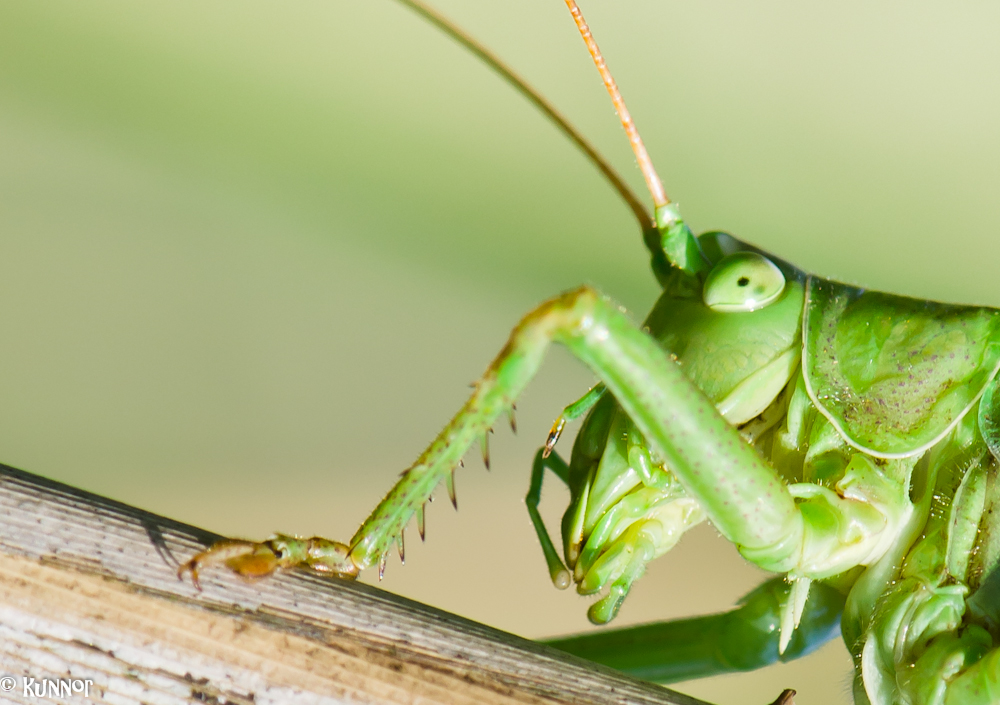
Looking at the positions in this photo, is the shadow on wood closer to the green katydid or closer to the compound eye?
the green katydid

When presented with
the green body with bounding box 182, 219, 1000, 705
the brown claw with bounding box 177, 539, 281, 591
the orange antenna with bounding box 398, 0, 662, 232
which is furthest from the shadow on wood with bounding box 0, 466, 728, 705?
the orange antenna with bounding box 398, 0, 662, 232

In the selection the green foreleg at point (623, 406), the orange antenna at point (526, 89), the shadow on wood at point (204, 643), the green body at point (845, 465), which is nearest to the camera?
the shadow on wood at point (204, 643)

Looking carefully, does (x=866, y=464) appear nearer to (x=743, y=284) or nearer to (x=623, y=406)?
(x=743, y=284)

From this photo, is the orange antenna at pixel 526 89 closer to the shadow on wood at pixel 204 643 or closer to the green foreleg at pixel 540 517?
the green foreleg at pixel 540 517

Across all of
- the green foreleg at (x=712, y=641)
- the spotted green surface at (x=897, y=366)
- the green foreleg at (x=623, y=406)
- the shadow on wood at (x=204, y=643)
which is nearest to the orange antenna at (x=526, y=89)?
the spotted green surface at (x=897, y=366)

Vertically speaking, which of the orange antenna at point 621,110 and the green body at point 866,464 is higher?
the orange antenna at point 621,110

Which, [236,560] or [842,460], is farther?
[842,460]

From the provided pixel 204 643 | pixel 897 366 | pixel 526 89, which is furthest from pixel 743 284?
pixel 204 643
